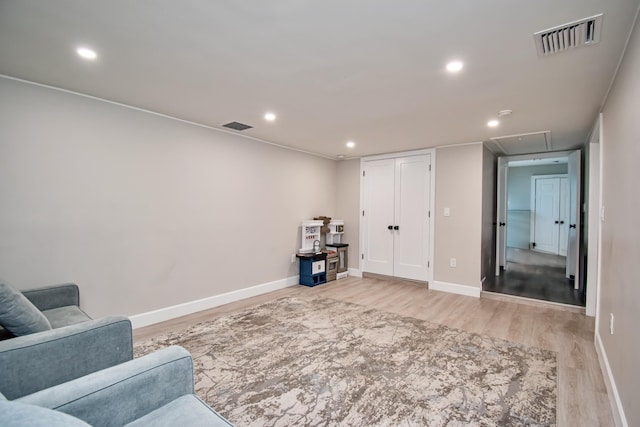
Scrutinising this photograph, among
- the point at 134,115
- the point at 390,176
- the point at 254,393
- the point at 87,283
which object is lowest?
A: the point at 254,393

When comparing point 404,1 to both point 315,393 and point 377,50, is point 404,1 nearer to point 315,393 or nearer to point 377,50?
point 377,50

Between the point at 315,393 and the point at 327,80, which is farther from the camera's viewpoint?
the point at 327,80

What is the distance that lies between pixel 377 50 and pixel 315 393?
2320 mm

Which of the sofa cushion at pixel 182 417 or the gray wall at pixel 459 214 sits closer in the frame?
the sofa cushion at pixel 182 417

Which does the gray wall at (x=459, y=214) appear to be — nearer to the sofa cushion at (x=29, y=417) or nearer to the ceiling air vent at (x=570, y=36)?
the ceiling air vent at (x=570, y=36)

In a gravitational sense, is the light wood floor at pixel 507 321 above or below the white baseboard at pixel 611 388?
below

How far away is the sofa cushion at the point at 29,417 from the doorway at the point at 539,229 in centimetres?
503

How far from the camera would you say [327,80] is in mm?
2385

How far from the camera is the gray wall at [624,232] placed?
1.57m

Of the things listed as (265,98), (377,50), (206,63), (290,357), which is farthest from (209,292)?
(377,50)

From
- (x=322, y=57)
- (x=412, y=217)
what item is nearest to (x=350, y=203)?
(x=412, y=217)

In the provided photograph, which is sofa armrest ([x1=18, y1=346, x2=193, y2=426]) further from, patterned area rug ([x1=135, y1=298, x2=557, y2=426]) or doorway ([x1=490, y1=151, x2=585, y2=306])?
doorway ([x1=490, y1=151, x2=585, y2=306])

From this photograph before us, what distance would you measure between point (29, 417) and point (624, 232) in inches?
109

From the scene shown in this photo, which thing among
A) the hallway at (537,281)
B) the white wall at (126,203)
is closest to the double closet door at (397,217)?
the hallway at (537,281)
